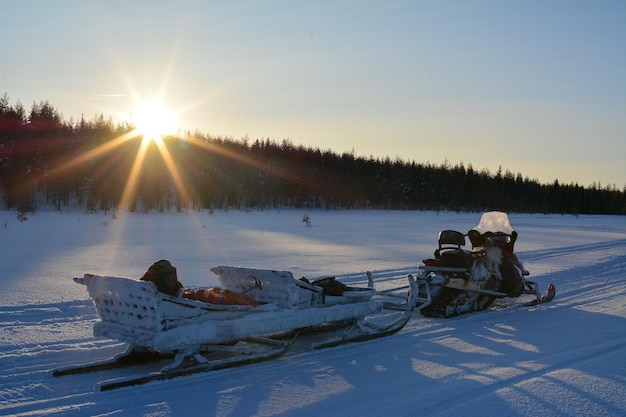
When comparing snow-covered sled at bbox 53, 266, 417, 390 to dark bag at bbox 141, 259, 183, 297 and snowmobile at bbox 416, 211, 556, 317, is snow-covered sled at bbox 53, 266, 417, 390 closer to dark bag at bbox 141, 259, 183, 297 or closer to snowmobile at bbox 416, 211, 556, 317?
dark bag at bbox 141, 259, 183, 297

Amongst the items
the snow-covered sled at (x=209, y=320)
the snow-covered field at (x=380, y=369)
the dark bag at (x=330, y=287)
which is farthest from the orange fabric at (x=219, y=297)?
the dark bag at (x=330, y=287)

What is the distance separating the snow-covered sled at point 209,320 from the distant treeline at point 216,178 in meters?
32.7

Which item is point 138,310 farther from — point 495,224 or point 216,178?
point 216,178

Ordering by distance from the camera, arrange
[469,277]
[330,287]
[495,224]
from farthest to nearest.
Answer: [495,224] → [469,277] → [330,287]

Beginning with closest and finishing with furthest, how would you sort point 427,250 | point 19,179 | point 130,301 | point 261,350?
point 130,301 < point 261,350 < point 427,250 < point 19,179

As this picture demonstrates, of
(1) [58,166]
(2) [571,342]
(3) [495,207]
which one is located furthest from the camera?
(3) [495,207]

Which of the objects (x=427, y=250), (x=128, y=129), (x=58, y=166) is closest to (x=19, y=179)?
(x=58, y=166)

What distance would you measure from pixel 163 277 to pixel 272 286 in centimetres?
121

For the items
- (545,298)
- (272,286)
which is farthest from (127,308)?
(545,298)

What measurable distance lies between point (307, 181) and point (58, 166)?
32873 mm

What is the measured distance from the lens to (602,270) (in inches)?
539

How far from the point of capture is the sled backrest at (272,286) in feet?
20.2

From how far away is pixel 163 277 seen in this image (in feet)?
18.4

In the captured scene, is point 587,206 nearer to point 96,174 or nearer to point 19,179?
point 96,174
